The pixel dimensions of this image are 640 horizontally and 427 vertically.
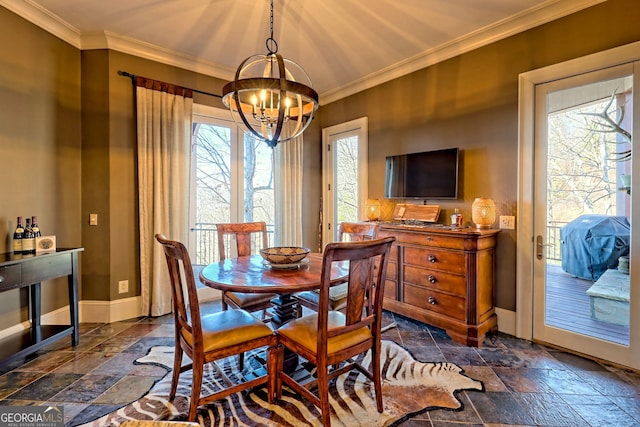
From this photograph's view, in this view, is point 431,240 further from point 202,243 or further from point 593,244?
point 202,243

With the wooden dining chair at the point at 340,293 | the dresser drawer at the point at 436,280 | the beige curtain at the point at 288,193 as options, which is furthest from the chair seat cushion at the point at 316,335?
the beige curtain at the point at 288,193

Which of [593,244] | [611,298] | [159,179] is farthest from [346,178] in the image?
[611,298]

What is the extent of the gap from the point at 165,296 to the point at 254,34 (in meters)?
2.96

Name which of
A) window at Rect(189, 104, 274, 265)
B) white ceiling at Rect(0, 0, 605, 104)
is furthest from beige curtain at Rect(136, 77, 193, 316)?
white ceiling at Rect(0, 0, 605, 104)

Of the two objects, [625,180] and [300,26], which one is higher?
[300,26]

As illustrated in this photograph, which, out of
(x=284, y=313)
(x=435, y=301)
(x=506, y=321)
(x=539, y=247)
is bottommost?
(x=506, y=321)

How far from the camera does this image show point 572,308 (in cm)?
268

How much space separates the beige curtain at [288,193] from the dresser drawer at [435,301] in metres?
1.93

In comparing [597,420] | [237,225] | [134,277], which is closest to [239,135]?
[237,225]

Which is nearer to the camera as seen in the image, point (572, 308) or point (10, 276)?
point (10, 276)

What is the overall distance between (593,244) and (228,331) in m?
2.90

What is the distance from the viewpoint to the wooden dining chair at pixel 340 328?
1627 mm

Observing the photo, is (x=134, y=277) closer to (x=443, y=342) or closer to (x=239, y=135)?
(x=239, y=135)

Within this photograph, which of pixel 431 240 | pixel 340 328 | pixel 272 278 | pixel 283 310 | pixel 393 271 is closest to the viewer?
pixel 340 328
